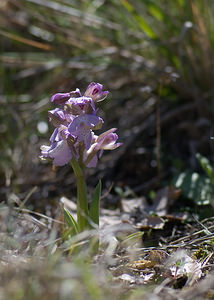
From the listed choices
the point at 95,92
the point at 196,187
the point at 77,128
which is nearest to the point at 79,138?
the point at 77,128

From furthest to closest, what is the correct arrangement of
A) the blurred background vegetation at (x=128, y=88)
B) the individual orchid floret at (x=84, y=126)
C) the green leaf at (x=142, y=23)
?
the green leaf at (x=142, y=23) → the blurred background vegetation at (x=128, y=88) → the individual orchid floret at (x=84, y=126)

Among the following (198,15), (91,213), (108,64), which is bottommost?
(91,213)

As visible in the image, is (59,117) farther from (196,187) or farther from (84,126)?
(196,187)

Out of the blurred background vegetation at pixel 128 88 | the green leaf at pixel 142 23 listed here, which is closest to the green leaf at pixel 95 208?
the blurred background vegetation at pixel 128 88

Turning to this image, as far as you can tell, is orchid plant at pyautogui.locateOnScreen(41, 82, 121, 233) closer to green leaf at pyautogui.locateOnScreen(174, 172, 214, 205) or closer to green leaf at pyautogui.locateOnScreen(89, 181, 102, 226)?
green leaf at pyautogui.locateOnScreen(89, 181, 102, 226)

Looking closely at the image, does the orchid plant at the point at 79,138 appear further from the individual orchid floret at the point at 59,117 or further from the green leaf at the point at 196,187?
the green leaf at the point at 196,187

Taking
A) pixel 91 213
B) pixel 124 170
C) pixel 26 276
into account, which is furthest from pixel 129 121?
pixel 26 276

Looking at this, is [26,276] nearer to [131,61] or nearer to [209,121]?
[209,121]

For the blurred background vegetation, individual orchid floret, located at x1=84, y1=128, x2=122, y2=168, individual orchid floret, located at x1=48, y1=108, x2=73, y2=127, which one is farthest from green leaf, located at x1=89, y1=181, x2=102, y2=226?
the blurred background vegetation
